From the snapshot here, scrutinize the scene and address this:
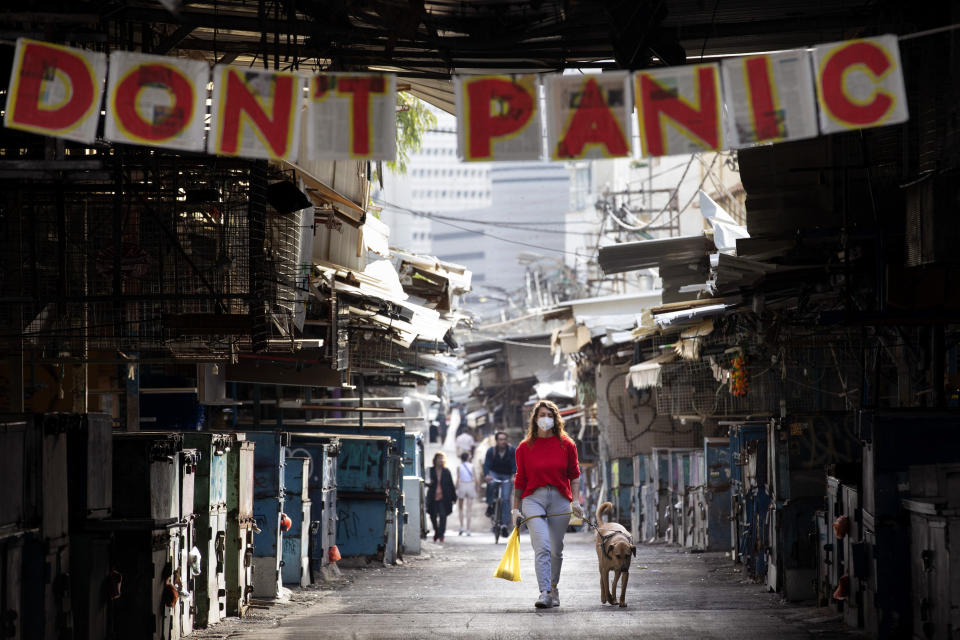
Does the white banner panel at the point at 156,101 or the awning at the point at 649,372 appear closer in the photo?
the white banner panel at the point at 156,101

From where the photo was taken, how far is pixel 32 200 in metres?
10.8

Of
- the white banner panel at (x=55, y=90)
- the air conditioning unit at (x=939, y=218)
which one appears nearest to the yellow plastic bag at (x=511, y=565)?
the air conditioning unit at (x=939, y=218)

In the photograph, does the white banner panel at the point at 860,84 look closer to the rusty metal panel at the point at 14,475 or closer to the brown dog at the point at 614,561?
the rusty metal panel at the point at 14,475

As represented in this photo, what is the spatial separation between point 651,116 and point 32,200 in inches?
215

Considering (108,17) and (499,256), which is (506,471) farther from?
(499,256)

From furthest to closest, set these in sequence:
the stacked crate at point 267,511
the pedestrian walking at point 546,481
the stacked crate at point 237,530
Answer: the stacked crate at point 267,511, the pedestrian walking at point 546,481, the stacked crate at point 237,530

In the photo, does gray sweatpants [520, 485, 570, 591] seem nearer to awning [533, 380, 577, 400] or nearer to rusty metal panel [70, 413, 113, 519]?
rusty metal panel [70, 413, 113, 519]

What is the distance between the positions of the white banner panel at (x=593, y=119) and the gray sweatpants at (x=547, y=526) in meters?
5.52

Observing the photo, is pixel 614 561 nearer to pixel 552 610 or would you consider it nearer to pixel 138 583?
pixel 552 610

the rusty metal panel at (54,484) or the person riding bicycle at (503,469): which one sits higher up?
the rusty metal panel at (54,484)

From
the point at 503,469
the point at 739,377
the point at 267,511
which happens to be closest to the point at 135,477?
the point at 267,511

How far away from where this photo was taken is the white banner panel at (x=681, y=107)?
8.44m

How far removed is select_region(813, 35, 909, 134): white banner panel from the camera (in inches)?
319

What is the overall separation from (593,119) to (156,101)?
290cm
